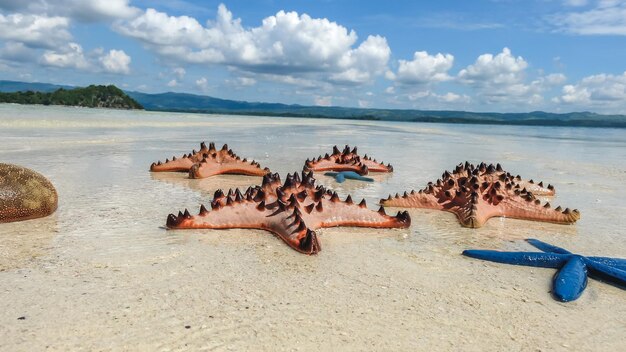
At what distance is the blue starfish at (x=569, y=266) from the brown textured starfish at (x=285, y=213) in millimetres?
1326

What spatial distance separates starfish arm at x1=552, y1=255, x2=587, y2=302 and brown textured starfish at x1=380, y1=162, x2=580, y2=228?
5.96ft

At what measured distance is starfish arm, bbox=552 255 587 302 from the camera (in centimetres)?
327

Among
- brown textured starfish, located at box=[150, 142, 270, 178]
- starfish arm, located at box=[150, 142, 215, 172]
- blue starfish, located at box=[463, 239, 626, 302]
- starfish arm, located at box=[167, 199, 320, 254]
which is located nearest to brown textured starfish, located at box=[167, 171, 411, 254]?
starfish arm, located at box=[167, 199, 320, 254]

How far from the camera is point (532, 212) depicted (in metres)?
5.95

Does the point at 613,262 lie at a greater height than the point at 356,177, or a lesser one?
greater

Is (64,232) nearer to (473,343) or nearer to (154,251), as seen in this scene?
Answer: (154,251)

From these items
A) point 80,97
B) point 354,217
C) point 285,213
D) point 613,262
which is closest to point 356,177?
point 354,217

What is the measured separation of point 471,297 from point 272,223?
203 centimetres

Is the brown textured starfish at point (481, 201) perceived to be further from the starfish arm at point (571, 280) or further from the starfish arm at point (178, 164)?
the starfish arm at point (178, 164)

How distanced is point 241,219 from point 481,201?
2841 millimetres

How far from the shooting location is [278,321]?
2.87 metres

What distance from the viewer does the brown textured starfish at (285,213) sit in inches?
184

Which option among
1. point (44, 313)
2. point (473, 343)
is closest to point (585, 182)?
point (473, 343)

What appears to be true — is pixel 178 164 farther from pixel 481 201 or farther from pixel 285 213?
pixel 481 201
